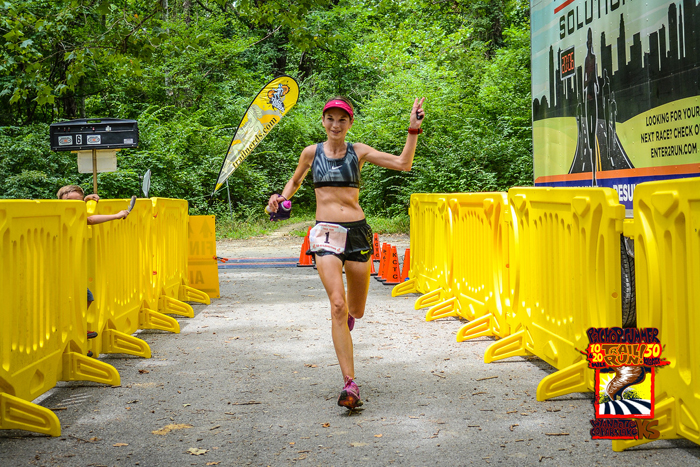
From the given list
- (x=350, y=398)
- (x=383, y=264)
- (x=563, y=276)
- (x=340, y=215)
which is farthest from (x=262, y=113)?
(x=350, y=398)

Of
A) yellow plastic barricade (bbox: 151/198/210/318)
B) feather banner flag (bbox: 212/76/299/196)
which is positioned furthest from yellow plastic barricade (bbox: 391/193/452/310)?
feather banner flag (bbox: 212/76/299/196)

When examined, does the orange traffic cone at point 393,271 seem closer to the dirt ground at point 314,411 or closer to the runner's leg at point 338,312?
the dirt ground at point 314,411

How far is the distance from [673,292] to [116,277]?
5441mm

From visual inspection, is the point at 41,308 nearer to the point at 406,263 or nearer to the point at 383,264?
the point at 406,263

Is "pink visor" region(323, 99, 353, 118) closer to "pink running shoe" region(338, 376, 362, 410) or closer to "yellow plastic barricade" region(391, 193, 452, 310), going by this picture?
"pink running shoe" region(338, 376, 362, 410)

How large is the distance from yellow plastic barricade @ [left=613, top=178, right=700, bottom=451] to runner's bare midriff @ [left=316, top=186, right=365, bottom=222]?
2121 mm

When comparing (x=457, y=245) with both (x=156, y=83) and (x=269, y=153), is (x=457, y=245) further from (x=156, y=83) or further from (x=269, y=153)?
(x=269, y=153)

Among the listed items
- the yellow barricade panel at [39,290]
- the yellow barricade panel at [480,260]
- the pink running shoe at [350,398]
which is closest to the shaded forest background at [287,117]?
the yellow barricade panel at [480,260]

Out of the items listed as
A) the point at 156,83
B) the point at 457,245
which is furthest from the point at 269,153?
the point at 457,245

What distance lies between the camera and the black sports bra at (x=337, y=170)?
5152mm

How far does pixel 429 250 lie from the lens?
10.1 metres

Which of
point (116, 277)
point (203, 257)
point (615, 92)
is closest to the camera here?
point (615, 92)

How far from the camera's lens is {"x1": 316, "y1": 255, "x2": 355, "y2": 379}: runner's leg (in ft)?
15.9

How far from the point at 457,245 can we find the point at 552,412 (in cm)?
419
